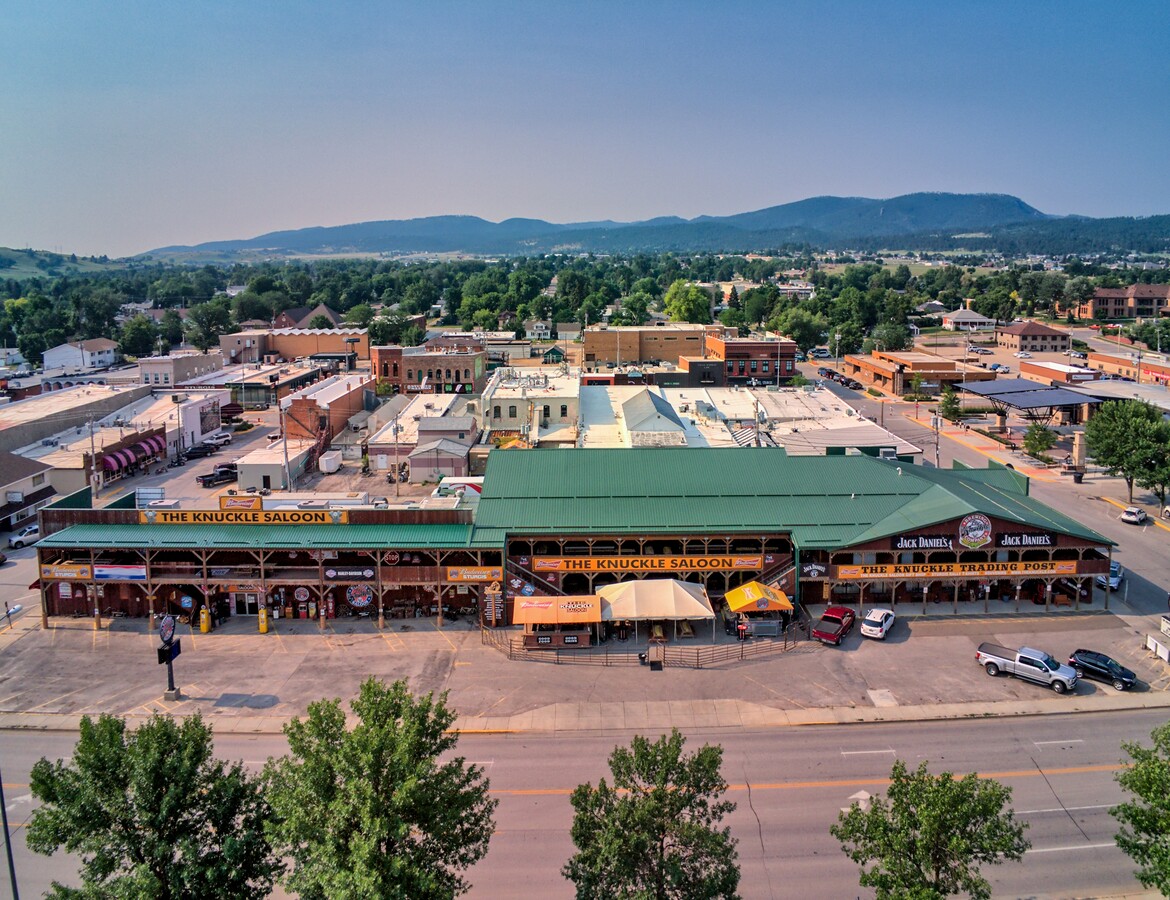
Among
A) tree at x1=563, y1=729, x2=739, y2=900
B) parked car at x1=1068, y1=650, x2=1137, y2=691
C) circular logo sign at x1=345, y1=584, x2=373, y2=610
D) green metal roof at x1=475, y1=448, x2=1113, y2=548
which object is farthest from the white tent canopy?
tree at x1=563, y1=729, x2=739, y2=900

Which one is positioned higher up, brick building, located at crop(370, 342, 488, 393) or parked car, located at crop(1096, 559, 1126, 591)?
brick building, located at crop(370, 342, 488, 393)

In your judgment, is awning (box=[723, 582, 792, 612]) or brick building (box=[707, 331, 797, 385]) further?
brick building (box=[707, 331, 797, 385])

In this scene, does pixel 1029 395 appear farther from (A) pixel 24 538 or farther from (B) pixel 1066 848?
(A) pixel 24 538

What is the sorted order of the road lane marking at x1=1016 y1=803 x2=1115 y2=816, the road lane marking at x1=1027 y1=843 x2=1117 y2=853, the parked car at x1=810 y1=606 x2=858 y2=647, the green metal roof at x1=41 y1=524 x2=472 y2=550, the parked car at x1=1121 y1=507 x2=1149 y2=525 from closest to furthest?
the road lane marking at x1=1027 y1=843 x2=1117 y2=853 < the road lane marking at x1=1016 y1=803 x2=1115 y2=816 < the parked car at x1=810 y1=606 x2=858 y2=647 < the green metal roof at x1=41 y1=524 x2=472 y2=550 < the parked car at x1=1121 y1=507 x2=1149 y2=525

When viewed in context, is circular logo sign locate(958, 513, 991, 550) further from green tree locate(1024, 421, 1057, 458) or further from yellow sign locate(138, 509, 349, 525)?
green tree locate(1024, 421, 1057, 458)

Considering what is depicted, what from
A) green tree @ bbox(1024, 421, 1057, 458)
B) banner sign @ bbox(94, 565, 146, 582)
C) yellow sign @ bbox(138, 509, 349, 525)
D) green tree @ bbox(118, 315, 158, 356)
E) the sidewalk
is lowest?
the sidewalk

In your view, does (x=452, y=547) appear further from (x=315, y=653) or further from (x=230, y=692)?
(x=230, y=692)
